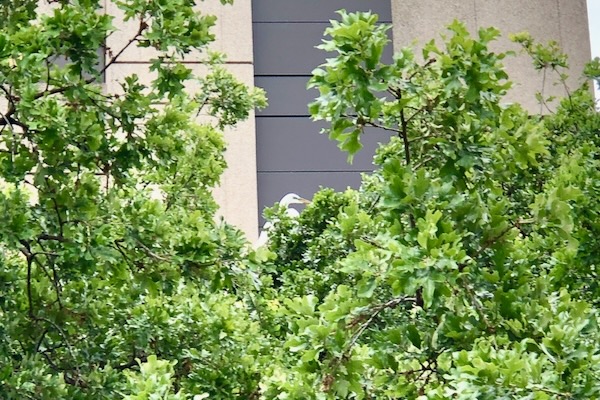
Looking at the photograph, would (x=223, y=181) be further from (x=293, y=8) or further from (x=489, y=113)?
(x=489, y=113)

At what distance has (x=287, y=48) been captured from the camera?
54.7 feet

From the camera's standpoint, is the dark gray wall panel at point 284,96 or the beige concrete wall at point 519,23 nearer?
the dark gray wall panel at point 284,96

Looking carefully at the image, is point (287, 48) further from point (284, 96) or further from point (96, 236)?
point (96, 236)

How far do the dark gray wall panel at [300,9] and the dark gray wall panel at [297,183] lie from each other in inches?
101

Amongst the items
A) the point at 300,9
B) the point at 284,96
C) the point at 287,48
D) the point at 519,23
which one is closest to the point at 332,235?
the point at 284,96

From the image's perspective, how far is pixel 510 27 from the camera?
670 inches

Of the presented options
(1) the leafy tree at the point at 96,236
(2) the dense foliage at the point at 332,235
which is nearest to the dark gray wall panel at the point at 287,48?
(2) the dense foliage at the point at 332,235

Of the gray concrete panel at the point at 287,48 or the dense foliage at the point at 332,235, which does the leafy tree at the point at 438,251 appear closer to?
the dense foliage at the point at 332,235

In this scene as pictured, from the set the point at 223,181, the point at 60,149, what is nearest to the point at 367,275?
the point at 60,149

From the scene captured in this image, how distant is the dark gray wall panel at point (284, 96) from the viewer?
16.4 m

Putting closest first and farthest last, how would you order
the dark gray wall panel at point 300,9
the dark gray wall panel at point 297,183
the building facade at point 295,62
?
the building facade at point 295,62
the dark gray wall panel at point 297,183
the dark gray wall panel at point 300,9

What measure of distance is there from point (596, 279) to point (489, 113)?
2.20 meters

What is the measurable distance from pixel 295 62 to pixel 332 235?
10.8 metres

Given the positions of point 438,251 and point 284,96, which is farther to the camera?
point 284,96
